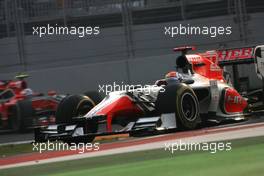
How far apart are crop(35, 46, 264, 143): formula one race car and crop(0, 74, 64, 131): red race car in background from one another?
4.48 meters

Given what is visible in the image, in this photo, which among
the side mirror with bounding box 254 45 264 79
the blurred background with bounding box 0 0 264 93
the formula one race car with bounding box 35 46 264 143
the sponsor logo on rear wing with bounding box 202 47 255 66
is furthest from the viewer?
the blurred background with bounding box 0 0 264 93

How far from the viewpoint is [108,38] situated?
2059cm

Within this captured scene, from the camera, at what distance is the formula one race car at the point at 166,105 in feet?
35.6

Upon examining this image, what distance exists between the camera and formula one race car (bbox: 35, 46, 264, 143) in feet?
35.6

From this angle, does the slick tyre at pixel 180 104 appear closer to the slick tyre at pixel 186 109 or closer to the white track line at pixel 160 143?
the slick tyre at pixel 186 109

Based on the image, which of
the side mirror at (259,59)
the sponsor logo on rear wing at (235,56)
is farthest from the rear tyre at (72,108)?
the side mirror at (259,59)

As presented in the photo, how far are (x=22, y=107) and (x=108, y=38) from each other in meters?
4.96

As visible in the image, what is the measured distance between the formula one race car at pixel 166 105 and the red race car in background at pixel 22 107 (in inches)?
176

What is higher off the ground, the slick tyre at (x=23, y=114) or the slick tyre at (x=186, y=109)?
the slick tyre at (x=186, y=109)

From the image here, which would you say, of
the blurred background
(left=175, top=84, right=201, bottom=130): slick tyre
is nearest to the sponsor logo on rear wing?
(left=175, top=84, right=201, bottom=130): slick tyre

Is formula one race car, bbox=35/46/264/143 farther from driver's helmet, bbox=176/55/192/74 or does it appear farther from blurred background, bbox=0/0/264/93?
blurred background, bbox=0/0/264/93

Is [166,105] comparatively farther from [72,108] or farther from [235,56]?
[235,56]

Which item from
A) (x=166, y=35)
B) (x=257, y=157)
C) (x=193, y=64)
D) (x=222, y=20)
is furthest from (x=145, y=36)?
(x=257, y=157)

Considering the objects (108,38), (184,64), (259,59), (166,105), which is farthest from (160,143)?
(108,38)
